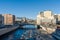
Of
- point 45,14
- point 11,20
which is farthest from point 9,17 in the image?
point 45,14

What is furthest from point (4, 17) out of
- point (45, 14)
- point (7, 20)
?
point (45, 14)

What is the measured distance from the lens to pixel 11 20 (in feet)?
419

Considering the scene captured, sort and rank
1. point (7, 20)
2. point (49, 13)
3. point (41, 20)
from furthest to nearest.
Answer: point (49, 13), point (41, 20), point (7, 20)

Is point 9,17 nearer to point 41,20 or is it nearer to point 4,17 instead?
point 4,17

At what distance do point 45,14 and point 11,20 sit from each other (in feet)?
196

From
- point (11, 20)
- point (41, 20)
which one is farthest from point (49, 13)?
point (11, 20)

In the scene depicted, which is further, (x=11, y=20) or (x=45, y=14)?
(x=45, y=14)

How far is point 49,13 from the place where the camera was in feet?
→ 566

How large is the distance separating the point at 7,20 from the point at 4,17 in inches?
149

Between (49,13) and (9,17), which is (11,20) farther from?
(49,13)

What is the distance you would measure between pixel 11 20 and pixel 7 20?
14.4ft

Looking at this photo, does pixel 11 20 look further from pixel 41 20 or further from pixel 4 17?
pixel 41 20

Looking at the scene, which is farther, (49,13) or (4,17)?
(49,13)

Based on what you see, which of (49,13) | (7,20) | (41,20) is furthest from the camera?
(49,13)
